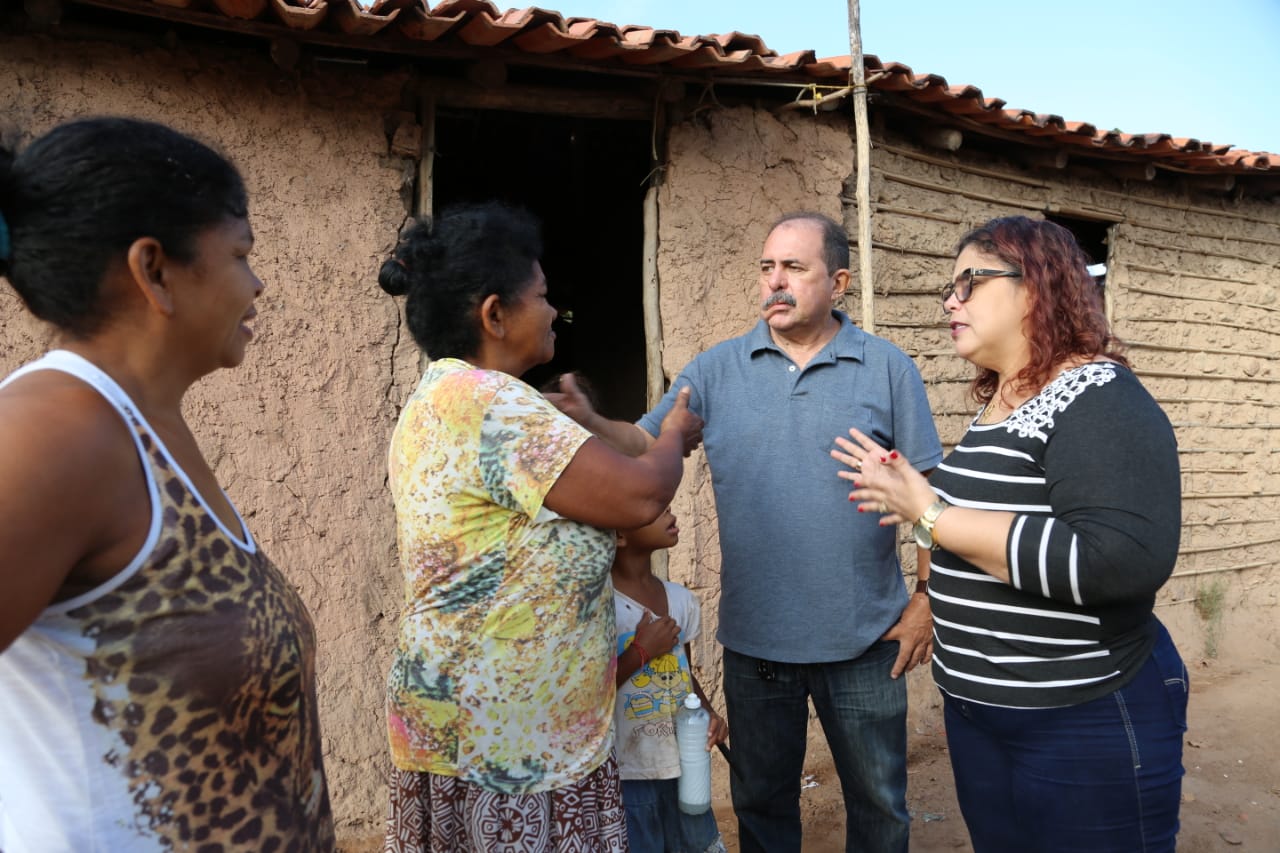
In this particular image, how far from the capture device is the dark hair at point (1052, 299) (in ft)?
5.90

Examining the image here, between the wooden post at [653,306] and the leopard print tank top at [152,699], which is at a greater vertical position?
the wooden post at [653,306]

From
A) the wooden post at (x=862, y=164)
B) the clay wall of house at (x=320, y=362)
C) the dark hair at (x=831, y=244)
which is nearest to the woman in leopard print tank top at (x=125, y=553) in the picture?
the dark hair at (x=831, y=244)

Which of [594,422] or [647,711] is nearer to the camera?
[594,422]

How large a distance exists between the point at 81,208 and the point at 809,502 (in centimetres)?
198

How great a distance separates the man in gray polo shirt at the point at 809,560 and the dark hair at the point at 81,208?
1712mm

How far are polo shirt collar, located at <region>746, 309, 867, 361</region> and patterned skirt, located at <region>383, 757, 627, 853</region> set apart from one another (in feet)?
4.55

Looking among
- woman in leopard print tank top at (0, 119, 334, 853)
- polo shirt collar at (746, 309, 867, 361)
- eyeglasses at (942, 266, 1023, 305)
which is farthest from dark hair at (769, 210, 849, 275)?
woman in leopard print tank top at (0, 119, 334, 853)

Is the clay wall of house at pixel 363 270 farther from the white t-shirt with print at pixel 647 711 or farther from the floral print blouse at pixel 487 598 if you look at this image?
the floral print blouse at pixel 487 598

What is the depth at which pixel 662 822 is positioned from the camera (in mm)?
2230

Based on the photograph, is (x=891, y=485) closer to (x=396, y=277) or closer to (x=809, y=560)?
(x=809, y=560)

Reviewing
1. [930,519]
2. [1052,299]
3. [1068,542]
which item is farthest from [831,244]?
[1068,542]

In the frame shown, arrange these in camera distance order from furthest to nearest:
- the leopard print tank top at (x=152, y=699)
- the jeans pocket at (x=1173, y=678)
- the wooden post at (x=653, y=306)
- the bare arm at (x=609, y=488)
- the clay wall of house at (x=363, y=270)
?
the wooden post at (x=653, y=306) → the clay wall of house at (x=363, y=270) → the jeans pocket at (x=1173, y=678) → the bare arm at (x=609, y=488) → the leopard print tank top at (x=152, y=699)

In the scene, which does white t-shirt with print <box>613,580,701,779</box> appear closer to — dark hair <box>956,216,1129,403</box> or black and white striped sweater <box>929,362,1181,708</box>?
black and white striped sweater <box>929,362,1181,708</box>

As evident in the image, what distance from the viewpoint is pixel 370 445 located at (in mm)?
3523
